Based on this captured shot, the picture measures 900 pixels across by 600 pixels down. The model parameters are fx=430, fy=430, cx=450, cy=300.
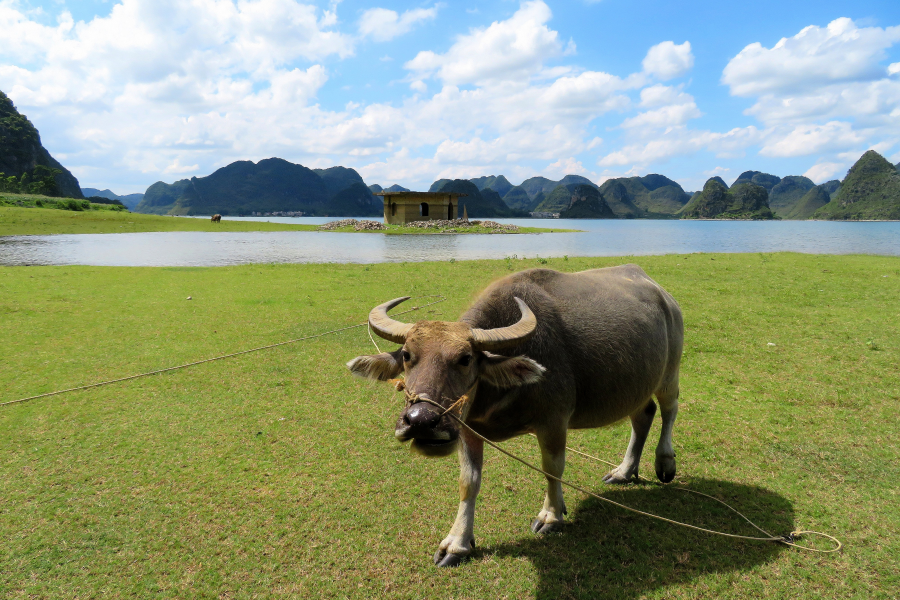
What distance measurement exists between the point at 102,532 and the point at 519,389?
379cm

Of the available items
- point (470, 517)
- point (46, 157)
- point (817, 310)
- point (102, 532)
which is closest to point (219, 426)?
point (102, 532)

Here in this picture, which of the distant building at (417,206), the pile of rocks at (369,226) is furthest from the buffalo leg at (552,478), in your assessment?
the distant building at (417,206)

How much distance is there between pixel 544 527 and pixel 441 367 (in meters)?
2.05

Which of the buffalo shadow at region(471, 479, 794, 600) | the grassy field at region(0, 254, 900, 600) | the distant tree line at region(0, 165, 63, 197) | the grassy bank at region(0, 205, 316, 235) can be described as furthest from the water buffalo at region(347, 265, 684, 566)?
the distant tree line at region(0, 165, 63, 197)

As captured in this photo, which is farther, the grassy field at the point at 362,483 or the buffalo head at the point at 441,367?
the grassy field at the point at 362,483

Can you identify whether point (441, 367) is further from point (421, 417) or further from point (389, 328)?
point (389, 328)

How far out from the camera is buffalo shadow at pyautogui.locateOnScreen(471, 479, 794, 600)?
3328 millimetres

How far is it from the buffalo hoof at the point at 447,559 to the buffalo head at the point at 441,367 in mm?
1264

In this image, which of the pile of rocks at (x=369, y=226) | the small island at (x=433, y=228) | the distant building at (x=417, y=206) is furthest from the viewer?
the distant building at (x=417, y=206)

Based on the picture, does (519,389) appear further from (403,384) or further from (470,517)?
(470,517)

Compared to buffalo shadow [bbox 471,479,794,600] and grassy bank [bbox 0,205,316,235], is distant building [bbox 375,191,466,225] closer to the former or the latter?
grassy bank [bbox 0,205,316,235]

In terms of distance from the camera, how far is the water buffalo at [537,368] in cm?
298

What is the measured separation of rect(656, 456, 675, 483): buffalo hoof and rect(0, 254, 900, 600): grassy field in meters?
0.16

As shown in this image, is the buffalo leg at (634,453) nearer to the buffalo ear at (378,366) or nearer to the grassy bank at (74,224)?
the buffalo ear at (378,366)
